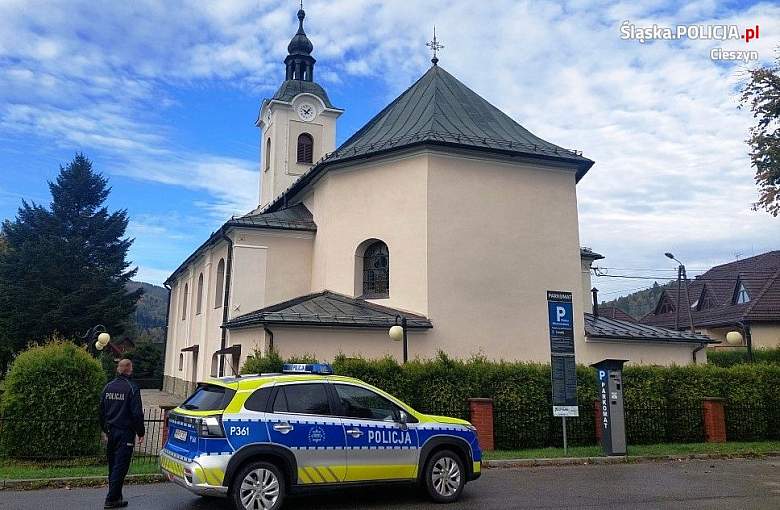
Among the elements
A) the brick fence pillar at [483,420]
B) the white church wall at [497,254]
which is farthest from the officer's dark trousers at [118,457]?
the white church wall at [497,254]

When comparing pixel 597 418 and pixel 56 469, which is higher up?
pixel 597 418

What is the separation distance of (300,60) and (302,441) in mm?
31995

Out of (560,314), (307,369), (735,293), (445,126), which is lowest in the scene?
(307,369)

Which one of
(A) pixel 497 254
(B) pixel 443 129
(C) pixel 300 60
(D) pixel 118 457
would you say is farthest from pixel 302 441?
(C) pixel 300 60

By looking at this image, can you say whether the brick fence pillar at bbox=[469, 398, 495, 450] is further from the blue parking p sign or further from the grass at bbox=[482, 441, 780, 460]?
the blue parking p sign

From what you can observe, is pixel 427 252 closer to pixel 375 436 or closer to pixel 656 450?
pixel 656 450

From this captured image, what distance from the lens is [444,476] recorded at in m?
8.54

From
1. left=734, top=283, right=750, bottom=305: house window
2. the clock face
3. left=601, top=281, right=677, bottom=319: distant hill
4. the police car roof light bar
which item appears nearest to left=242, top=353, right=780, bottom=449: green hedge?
the police car roof light bar

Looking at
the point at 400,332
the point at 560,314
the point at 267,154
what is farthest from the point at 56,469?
the point at 267,154

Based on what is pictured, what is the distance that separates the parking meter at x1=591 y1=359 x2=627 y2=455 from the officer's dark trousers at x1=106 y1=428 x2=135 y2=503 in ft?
31.3

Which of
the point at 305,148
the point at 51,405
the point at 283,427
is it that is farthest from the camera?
the point at 305,148

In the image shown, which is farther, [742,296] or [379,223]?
[742,296]

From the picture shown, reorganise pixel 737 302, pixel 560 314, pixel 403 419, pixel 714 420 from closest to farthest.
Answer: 1. pixel 403 419
2. pixel 560 314
3. pixel 714 420
4. pixel 737 302

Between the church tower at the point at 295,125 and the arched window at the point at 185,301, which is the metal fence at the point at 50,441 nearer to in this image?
the arched window at the point at 185,301
